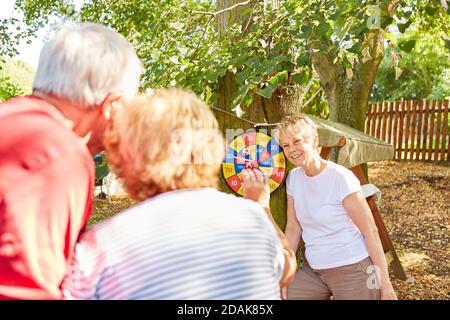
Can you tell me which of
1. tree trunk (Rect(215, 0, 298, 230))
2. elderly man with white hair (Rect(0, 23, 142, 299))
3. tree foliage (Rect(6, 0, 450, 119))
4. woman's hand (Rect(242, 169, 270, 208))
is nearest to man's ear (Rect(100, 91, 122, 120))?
elderly man with white hair (Rect(0, 23, 142, 299))

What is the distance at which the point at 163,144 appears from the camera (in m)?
1.19

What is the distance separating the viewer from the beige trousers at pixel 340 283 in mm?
2588

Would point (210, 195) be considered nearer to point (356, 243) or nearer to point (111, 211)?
point (356, 243)

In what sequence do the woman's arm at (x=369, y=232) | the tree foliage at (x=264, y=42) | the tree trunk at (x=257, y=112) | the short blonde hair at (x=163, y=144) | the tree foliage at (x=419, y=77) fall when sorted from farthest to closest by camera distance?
the tree foliage at (x=419, y=77)
the tree trunk at (x=257, y=112)
the tree foliage at (x=264, y=42)
the woman's arm at (x=369, y=232)
the short blonde hair at (x=163, y=144)

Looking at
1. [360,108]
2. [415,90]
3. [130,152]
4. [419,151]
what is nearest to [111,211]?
[360,108]

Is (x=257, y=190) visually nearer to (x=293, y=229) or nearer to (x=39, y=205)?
(x=39, y=205)

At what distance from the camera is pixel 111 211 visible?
413 inches

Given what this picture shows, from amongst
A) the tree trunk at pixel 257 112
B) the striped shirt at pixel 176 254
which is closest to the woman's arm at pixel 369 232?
the tree trunk at pixel 257 112

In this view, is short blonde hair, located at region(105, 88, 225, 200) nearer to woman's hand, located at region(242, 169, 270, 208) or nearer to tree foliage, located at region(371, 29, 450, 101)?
woman's hand, located at region(242, 169, 270, 208)

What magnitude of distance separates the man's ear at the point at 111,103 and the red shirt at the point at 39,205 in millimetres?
182

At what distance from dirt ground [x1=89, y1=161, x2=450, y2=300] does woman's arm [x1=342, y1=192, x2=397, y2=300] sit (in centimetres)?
285

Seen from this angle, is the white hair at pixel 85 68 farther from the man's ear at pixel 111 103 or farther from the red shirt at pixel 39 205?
the red shirt at pixel 39 205

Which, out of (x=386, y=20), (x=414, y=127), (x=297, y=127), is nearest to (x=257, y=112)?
(x=297, y=127)
